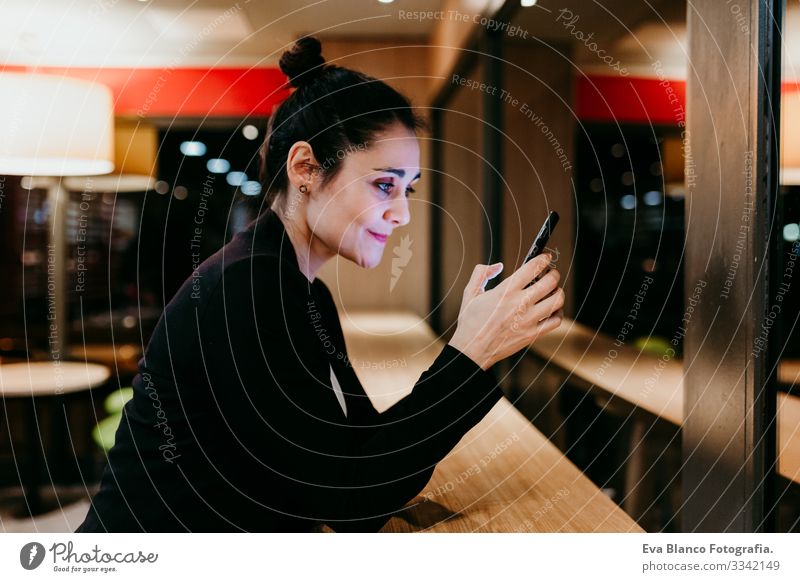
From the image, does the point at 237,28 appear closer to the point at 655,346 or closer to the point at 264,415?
the point at 264,415

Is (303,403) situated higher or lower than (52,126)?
lower

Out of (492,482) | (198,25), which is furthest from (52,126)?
(492,482)

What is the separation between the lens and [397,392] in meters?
0.92

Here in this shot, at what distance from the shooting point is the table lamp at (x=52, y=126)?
97 cm

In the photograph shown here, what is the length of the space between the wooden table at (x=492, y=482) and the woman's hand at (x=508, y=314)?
0.60ft

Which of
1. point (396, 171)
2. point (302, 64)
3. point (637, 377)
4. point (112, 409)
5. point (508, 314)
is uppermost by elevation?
point (302, 64)

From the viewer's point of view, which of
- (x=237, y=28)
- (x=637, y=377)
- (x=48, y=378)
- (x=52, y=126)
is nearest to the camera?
(x=237, y=28)

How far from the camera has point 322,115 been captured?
78 cm

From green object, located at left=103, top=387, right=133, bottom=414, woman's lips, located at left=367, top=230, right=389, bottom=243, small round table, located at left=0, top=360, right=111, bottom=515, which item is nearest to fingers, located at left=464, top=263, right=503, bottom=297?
woman's lips, located at left=367, top=230, right=389, bottom=243

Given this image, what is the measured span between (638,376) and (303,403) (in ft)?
1.77

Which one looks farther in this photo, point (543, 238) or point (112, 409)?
point (112, 409)
